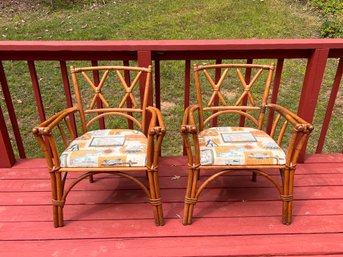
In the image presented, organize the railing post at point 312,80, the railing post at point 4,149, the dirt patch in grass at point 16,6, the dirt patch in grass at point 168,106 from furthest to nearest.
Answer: the dirt patch in grass at point 16,6 < the dirt patch in grass at point 168,106 < the railing post at point 4,149 < the railing post at point 312,80

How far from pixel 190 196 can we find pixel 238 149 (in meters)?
0.40

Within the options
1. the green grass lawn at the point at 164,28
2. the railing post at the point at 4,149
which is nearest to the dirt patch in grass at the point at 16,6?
the green grass lawn at the point at 164,28

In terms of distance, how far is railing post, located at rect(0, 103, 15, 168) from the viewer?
8.06 feet

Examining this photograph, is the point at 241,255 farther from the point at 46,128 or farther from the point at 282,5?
the point at 282,5

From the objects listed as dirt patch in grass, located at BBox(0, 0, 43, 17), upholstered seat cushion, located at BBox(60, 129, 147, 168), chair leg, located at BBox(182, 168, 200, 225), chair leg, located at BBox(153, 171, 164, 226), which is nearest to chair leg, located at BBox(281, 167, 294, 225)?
chair leg, located at BBox(182, 168, 200, 225)

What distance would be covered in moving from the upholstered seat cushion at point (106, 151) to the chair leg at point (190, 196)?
29 centimetres

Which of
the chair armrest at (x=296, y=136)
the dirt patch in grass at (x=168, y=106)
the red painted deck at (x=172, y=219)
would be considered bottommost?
the dirt patch in grass at (x=168, y=106)

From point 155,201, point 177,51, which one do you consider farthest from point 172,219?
point 177,51

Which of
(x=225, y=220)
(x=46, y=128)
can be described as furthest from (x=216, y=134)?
(x=46, y=128)

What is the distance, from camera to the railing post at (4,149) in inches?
96.7

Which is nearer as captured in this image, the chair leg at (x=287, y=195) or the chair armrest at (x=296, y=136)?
the chair armrest at (x=296, y=136)

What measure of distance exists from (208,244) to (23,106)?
11.7 feet

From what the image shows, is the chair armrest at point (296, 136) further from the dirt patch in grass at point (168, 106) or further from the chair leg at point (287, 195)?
the dirt patch in grass at point (168, 106)

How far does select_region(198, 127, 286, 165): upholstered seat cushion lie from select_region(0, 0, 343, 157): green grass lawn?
1591mm
